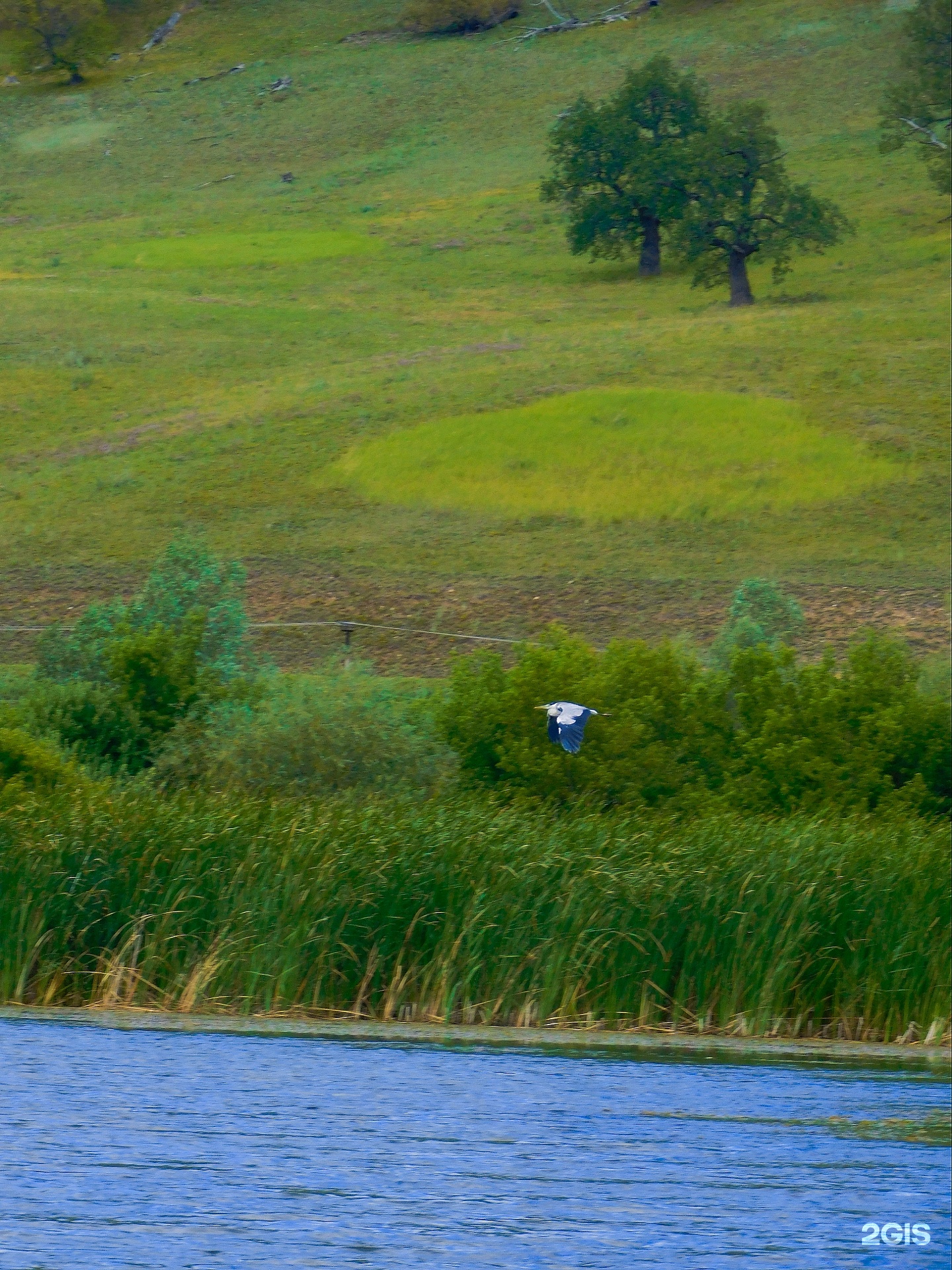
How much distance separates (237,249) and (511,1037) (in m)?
54.8

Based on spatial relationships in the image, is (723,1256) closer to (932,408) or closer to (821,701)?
(821,701)

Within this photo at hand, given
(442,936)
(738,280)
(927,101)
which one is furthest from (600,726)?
(927,101)

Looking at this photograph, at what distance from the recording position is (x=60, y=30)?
230 feet

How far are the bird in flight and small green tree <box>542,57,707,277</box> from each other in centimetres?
4139

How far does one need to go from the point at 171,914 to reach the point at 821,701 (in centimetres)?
1294

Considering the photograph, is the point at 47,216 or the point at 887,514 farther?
the point at 47,216

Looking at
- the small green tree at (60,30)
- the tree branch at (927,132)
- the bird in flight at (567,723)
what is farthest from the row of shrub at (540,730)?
the small green tree at (60,30)

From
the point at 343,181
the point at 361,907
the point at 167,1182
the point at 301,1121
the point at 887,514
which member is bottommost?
the point at 887,514

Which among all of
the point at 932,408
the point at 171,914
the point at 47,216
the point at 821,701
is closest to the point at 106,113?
the point at 47,216

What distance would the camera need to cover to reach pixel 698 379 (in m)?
48.5

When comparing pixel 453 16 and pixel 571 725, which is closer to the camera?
pixel 571 725

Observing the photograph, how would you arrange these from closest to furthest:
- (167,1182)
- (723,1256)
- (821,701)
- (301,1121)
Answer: (723,1256) → (167,1182) → (301,1121) → (821,701)

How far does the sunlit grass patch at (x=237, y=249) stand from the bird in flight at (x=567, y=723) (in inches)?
1710

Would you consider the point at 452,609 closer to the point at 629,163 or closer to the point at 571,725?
the point at 571,725
